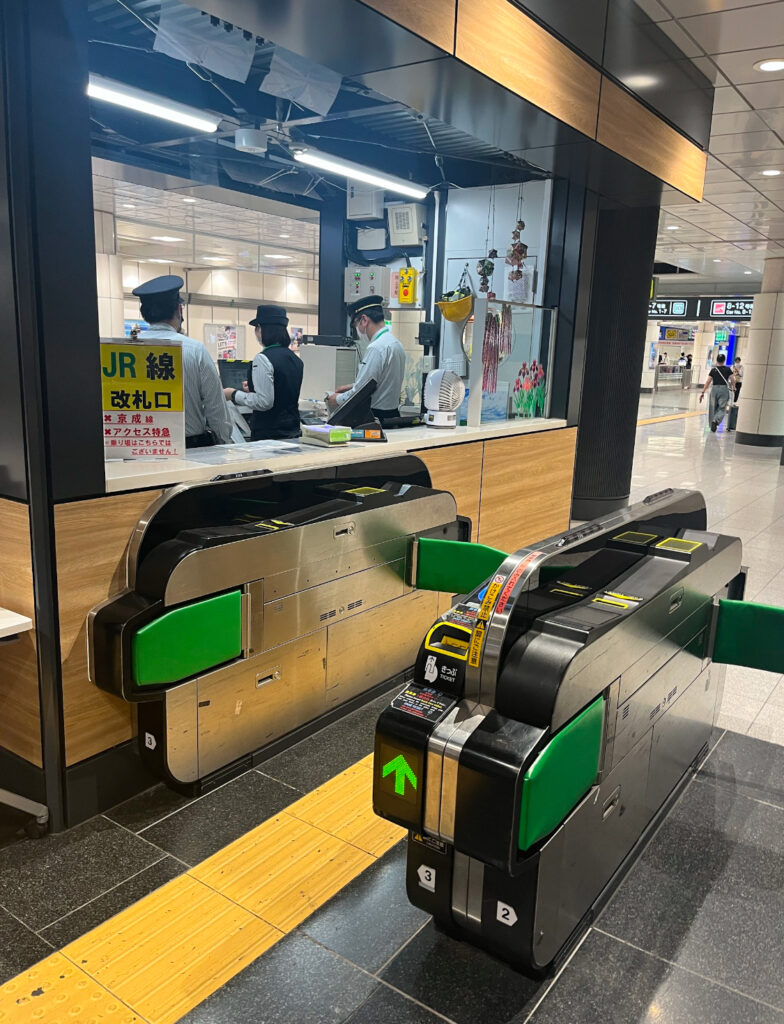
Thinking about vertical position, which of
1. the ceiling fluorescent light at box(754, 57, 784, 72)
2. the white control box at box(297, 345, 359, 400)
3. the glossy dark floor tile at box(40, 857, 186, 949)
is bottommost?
the glossy dark floor tile at box(40, 857, 186, 949)

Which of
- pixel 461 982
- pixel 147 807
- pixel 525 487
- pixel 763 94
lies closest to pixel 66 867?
pixel 147 807

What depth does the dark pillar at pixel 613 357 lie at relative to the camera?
6438 mm

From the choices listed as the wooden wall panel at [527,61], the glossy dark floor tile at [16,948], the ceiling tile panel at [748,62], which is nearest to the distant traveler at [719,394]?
the ceiling tile panel at [748,62]

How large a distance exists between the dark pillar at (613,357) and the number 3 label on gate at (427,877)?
5.09m

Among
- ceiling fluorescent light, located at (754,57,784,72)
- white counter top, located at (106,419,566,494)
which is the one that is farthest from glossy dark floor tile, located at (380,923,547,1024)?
ceiling fluorescent light, located at (754,57,784,72)

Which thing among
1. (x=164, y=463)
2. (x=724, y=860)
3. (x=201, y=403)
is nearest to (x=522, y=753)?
(x=724, y=860)

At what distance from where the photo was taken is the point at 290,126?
5.18 metres

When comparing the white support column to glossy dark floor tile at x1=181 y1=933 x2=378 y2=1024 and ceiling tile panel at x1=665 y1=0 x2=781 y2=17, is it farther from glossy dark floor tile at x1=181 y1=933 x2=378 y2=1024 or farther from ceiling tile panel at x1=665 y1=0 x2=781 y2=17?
glossy dark floor tile at x1=181 y1=933 x2=378 y2=1024

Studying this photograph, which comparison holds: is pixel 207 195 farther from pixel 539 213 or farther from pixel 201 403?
pixel 201 403

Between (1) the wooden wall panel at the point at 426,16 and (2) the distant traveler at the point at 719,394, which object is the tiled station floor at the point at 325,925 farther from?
(2) the distant traveler at the point at 719,394

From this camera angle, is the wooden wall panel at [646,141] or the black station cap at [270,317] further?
the black station cap at [270,317]

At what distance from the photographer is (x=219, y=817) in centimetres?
247

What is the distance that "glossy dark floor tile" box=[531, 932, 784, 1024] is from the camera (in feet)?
5.79

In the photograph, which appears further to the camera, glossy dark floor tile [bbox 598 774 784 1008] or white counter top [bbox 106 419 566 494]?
white counter top [bbox 106 419 566 494]
